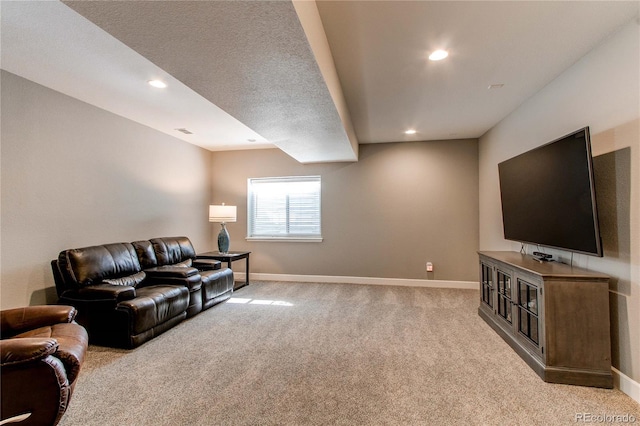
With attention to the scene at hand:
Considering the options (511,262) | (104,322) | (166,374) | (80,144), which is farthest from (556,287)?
(80,144)

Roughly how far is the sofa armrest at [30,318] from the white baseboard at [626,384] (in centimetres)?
404

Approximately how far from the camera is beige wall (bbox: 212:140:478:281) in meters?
4.87

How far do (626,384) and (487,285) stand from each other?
4.62 feet

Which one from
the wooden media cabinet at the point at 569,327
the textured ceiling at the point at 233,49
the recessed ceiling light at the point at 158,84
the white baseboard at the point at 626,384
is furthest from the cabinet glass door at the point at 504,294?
the recessed ceiling light at the point at 158,84

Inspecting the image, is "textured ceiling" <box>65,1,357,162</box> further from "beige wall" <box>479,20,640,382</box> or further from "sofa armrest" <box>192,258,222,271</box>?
"sofa armrest" <box>192,258,222,271</box>

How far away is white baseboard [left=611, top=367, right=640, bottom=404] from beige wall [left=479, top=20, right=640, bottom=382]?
0.10 feet

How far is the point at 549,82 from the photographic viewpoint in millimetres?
2830

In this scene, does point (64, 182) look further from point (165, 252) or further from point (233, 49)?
point (233, 49)

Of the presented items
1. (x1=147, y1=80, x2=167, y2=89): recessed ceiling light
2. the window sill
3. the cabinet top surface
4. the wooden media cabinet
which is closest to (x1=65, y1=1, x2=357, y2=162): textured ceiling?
(x1=147, y1=80, x2=167, y2=89): recessed ceiling light

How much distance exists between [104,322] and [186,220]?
2.60m

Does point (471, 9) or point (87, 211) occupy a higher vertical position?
point (471, 9)

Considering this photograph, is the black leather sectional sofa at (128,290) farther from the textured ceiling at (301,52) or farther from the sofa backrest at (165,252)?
the textured ceiling at (301,52)

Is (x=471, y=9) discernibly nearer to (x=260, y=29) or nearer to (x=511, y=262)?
(x=260, y=29)

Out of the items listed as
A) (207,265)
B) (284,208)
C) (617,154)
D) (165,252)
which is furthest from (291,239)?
(617,154)
